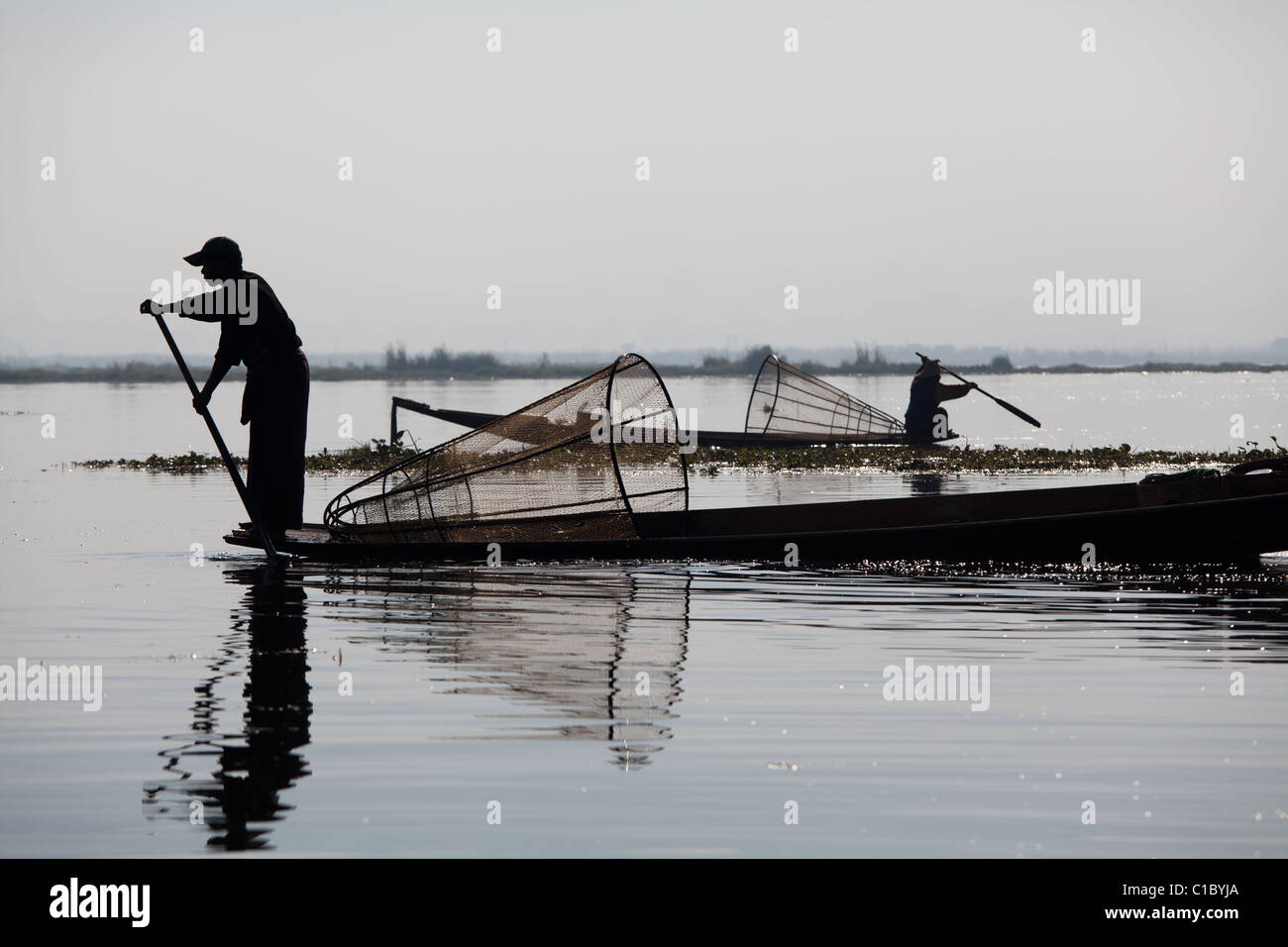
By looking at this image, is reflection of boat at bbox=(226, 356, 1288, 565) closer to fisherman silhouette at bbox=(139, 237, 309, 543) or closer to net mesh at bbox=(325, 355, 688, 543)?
net mesh at bbox=(325, 355, 688, 543)

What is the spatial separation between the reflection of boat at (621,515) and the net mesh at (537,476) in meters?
0.01

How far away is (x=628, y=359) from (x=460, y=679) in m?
4.41

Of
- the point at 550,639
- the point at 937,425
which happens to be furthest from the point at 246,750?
the point at 937,425

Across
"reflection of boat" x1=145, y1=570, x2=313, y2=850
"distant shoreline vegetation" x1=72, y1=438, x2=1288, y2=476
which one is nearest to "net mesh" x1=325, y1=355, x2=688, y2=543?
"reflection of boat" x1=145, y1=570, x2=313, y2=850

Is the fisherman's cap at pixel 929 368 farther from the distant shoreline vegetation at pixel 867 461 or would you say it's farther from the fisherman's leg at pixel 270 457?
the fisherman's leg at pixel 270 457

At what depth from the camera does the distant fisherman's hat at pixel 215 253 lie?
36.7 feet

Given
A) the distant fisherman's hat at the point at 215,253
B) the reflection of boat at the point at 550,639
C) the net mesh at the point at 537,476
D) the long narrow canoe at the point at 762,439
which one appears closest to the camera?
the reflection of boat at the point at 550,639

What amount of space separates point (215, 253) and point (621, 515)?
3.77m

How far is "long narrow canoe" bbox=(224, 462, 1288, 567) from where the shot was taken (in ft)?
39.1

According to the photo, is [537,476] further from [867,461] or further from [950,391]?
[950,391]

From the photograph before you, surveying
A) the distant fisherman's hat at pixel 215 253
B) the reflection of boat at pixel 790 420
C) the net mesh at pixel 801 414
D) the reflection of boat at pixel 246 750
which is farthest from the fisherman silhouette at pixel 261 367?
the net mesh at pixel 801 414
